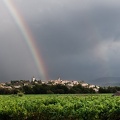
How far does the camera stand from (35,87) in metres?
107

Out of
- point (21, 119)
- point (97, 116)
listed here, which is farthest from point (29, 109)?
point (97, 116)

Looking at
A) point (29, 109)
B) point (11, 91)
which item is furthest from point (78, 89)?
point (29, 109)

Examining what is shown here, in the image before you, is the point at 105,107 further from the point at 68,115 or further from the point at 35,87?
the point at 35,87

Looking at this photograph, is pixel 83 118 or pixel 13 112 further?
pixel 13 112

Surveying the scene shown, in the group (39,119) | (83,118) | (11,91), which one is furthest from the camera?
(11,91)

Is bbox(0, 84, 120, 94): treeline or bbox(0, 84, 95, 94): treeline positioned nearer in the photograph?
bbox(0, 84, 120, 94): treeline

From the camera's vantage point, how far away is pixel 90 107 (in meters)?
21.3

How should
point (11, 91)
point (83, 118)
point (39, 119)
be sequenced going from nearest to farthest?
point (83, 118)
point (39, 119)
point (11, 91)

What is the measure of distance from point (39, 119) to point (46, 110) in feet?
2.94

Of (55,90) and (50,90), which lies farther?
(55,90)

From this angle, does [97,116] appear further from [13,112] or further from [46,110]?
[13,112]

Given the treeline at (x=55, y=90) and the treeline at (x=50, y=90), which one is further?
the treeline at (x=50, y=90)

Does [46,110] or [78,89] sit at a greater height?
[78,89]

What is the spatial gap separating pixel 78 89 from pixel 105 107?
8521cm
